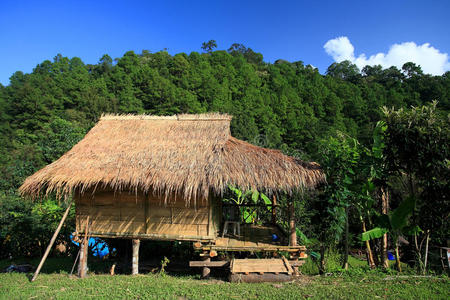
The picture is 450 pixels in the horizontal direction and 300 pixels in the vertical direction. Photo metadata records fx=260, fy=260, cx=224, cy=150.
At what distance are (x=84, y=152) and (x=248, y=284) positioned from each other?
232 inches

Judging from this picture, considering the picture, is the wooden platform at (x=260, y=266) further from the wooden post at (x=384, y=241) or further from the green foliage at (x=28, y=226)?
the green foliage at (x=28, y=226)

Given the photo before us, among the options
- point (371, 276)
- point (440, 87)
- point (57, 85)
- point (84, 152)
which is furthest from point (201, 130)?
point (440, 87)

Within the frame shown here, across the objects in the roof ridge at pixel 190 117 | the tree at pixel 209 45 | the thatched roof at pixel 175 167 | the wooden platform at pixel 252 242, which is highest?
the tree at pixel 209 45

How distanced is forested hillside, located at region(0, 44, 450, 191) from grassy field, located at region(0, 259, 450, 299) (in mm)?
16399

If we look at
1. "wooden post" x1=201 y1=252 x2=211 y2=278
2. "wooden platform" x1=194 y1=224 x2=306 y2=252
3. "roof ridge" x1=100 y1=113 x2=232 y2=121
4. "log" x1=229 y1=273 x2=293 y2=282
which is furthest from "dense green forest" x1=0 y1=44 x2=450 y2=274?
"wooden post" x1=201 y1=252 x2=211 y2=278

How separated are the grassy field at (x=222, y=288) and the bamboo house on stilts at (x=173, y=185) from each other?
1.56ft

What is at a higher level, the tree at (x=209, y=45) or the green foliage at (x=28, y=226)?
the tree at (x=209, y=45)

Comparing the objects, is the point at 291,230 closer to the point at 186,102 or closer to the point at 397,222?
the point at 397,222

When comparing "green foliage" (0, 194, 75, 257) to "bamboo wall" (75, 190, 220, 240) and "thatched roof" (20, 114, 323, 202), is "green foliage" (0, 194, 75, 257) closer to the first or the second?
"bamboo wall" (75, 190, 220, 240)

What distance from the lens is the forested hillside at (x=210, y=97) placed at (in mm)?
29500

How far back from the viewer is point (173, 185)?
644 cm

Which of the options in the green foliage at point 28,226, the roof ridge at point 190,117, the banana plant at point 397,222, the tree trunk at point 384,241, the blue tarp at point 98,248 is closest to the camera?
the banana plant at point 397,222

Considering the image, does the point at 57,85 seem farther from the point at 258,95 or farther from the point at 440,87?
the point at 440,87

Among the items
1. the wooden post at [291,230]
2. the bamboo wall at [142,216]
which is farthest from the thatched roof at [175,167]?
the wooden post at [291,230]
